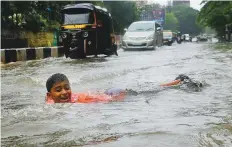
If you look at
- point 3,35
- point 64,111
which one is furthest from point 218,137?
point 3,35

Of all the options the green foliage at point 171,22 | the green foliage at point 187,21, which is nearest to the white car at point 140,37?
the green foliage at point 171,22

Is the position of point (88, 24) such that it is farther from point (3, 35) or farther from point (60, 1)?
point (60, 1)

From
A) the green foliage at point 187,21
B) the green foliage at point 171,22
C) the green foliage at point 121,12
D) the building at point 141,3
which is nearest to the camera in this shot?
the green foliage at point 121,12

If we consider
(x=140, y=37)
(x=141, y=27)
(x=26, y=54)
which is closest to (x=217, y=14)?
(x=141, y=27)

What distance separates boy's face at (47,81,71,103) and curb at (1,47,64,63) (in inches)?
415

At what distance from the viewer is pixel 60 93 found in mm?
5223

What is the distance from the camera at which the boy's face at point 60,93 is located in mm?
5211

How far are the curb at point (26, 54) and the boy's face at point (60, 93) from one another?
34.6 feet

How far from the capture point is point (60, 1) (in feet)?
88.8

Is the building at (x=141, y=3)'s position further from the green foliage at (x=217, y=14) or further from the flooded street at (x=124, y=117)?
the flooded street at (x=124, y=117)

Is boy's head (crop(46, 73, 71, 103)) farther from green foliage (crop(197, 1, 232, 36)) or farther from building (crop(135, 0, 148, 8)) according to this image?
building (crop(135, 0, 148, 8))

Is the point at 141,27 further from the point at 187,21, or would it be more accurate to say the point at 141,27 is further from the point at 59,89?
the point at 187,21

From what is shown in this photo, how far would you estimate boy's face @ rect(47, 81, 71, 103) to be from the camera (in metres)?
5.21

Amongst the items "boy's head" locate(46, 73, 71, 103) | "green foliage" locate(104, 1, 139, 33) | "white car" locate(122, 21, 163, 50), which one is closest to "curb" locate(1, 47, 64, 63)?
"white car" locate(122, 21, 163, 50)
